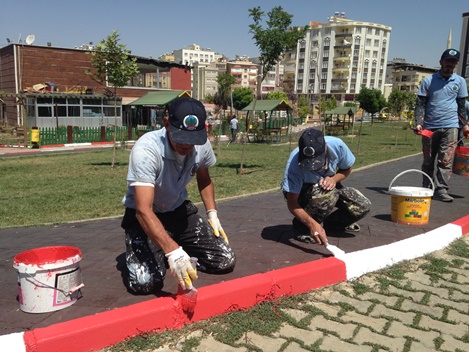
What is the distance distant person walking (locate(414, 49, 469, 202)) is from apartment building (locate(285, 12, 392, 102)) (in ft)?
321

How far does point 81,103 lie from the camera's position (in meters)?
30.6

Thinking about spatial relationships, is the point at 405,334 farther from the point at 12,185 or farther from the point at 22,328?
the point at 12,185

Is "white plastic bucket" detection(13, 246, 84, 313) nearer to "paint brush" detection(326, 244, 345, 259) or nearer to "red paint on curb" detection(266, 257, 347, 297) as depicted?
"red paint on curb" detection(266, 257, 347, 297)

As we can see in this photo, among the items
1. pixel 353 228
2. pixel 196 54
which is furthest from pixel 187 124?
pixel 196 54

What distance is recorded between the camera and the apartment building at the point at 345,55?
342 feet

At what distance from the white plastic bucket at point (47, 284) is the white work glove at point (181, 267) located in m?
0.70

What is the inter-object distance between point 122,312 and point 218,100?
293 feet

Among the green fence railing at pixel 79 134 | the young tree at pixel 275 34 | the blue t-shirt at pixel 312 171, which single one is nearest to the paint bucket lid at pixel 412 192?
the blue t-shirt at pixel 312 171

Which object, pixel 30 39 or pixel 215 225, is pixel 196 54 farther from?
pixel 215 225

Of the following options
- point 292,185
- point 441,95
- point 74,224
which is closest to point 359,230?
point 292,185

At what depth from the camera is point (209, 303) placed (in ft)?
9.55

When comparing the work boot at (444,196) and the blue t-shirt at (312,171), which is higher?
the blue t-shirt at (312,171)

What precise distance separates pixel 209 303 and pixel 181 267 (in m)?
0.36

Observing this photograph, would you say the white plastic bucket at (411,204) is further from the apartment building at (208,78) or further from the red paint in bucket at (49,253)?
the apartment building at (208,78)
